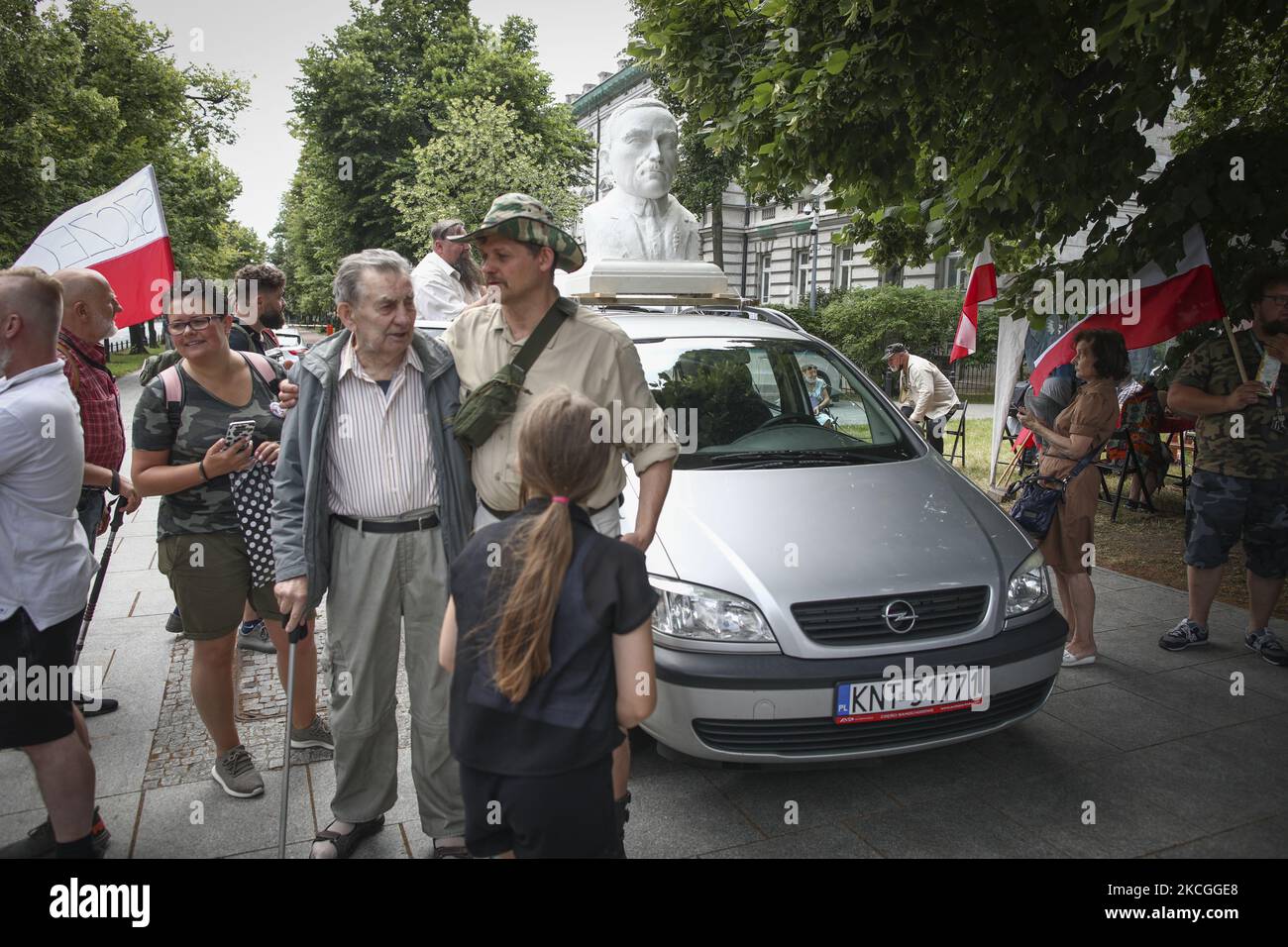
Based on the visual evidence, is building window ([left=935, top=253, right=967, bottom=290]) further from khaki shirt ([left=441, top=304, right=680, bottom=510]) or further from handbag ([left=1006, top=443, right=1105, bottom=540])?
khaki shirt ([left=441, top=304, right=680, bottom=510])

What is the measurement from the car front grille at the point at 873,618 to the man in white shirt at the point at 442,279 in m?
3.82

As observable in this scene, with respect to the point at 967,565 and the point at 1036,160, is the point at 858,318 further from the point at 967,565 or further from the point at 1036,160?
the point at 967,565

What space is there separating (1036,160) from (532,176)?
76.7ft

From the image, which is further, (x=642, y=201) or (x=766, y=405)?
(x=642, y=201)

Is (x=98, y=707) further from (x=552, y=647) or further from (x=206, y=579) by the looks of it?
(x=552, y=647)

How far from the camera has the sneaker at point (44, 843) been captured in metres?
3.09

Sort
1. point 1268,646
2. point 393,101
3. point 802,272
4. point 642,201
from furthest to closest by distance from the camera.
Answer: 1. point 802,272
2. point 393,101
3. point 642,201
4. point 1268,646

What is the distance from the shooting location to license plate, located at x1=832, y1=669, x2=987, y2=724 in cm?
318

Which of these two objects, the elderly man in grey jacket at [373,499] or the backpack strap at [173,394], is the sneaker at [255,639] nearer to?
the backpack strap at [173,394]

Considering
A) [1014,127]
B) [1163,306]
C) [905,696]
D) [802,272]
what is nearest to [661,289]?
[1014,127]

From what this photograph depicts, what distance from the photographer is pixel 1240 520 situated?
5.01 meters

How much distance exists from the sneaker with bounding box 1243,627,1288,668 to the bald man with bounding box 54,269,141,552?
5.73 meters

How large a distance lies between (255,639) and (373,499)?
276 centimetres
